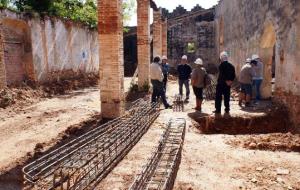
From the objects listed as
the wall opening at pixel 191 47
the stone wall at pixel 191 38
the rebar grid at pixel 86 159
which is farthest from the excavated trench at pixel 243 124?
the wall opening at pixel 191 47

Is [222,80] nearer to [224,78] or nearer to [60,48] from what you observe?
[224,78]

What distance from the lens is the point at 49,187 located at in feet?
14.4

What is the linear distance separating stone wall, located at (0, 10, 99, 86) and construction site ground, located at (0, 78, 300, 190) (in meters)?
2.94

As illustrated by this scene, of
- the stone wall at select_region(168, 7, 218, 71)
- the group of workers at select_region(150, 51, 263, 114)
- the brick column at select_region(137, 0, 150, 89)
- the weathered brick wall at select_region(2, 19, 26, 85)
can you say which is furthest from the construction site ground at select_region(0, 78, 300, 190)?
the stone wall at select_region(168, 7, 218, 71)

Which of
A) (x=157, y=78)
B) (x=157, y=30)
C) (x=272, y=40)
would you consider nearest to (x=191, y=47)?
(x=157, y=30)

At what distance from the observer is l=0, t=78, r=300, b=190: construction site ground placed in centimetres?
458

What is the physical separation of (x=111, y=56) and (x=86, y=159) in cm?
383

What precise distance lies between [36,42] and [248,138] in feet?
34.4

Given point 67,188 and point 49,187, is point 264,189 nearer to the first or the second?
point 67,188

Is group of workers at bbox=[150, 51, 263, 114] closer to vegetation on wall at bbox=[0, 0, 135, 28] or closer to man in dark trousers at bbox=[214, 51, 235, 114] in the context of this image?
man in dark trousers at bbox=[214, 51, 235, 114]

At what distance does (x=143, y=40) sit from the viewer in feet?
44.7

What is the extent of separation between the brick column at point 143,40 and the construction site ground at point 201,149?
3.73 meters

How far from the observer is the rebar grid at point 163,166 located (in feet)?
13.9

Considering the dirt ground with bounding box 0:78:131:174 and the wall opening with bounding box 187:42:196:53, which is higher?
the wall opening with bounding box 187:42:196:53
